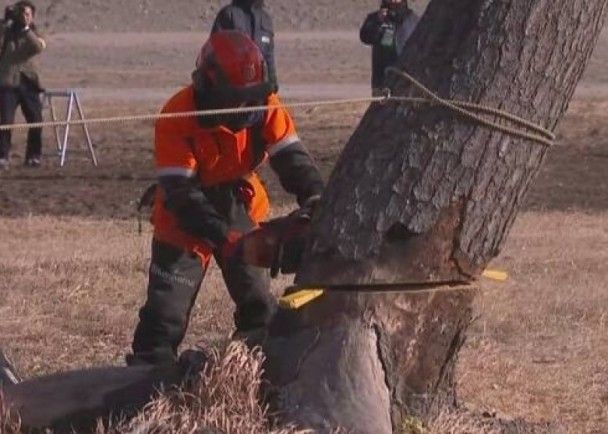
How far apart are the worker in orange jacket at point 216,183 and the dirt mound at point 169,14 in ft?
181

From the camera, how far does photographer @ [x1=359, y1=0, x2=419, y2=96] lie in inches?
690

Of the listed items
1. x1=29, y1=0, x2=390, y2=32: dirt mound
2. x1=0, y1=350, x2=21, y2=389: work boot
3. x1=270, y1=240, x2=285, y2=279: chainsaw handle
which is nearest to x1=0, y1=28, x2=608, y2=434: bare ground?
x1=270, y1=240, x2=285, y2=279: chainsaw handle

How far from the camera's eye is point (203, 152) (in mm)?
7094

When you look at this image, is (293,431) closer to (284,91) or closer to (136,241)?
(136,241)

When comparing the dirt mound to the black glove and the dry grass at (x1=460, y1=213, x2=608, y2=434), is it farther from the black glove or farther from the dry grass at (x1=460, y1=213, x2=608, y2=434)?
the dry grass at (x1=460, y1=213, x2=608, y2=434)

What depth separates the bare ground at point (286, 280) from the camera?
24.9 feet

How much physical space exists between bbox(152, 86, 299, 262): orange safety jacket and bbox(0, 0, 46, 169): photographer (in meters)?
9.79

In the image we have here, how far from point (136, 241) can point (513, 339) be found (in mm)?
4213

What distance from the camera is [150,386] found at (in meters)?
5.97

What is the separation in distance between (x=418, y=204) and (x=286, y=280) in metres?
4.52

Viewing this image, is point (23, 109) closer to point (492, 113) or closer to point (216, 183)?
point (216, 183)

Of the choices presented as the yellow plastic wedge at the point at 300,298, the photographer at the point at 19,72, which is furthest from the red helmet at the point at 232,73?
the photographer at the point at 19,72

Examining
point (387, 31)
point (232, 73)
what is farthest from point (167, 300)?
→ point (387, 31)

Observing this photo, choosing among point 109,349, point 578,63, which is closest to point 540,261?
point 109,349
